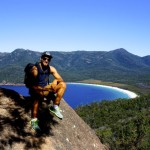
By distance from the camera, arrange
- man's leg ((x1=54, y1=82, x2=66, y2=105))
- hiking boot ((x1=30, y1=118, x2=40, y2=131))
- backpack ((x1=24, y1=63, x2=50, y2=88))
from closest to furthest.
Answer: backpack ((x1=24, y1=63, x2=50, y2=88)) < man's leg ((x1=54, y1=82, x2=66, y2=105)) < hiking boot ((x1=30, y1=118, x2=40, y2=131))

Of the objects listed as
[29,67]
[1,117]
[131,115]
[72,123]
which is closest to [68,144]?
[72,123]

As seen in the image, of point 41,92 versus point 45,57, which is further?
point 41,92

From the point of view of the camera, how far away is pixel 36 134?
13.8 m

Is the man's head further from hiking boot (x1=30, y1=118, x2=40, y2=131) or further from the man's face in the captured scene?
hiking boot (x1=30, y1=118, x2=40, y2=131)

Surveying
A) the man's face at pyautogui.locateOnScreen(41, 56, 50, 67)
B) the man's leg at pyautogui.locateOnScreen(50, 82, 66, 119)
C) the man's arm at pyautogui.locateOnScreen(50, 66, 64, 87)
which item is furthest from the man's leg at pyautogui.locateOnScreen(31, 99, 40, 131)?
the man's face at pyautogui.locateOnScreen(41, 56, 50, 67)

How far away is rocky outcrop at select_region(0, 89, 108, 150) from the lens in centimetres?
1309

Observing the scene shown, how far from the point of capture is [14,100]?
16.3 meters

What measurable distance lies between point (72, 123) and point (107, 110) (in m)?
174

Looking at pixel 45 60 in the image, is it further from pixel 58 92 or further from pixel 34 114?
pixel 34 114

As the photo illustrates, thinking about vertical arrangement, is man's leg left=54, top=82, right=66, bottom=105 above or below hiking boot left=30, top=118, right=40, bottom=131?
above

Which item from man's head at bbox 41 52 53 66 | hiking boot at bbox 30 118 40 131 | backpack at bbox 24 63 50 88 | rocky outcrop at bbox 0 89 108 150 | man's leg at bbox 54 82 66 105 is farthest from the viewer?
hiking boot at bbox 30 118 40 131

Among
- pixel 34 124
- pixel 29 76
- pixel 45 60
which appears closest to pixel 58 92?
pixel 29 76

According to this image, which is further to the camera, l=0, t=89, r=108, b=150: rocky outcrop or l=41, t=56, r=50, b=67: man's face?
l=0, t=89, r=108, b=150: rocky outcrop

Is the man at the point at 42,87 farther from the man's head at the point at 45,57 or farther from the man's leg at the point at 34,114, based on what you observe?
the man's head at the point at 45,57
